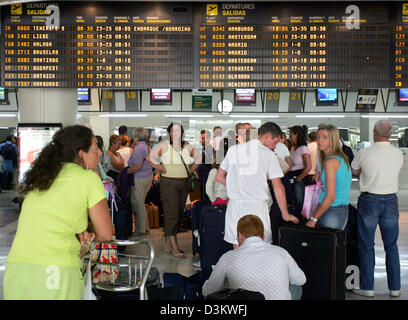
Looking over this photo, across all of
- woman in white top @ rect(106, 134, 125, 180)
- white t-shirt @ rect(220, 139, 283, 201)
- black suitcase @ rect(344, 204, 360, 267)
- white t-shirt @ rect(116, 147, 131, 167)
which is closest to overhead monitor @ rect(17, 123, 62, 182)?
woman in white top @ rect(106, 134, 125, 180)

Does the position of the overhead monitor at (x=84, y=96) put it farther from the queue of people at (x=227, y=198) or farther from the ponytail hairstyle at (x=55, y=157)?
the ponytail hairstyle at (x=55, y=157)

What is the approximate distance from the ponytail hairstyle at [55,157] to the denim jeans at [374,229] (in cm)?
307

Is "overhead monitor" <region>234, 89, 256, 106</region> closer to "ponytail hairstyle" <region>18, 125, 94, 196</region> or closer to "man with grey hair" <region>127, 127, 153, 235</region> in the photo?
"man with grey hair" <region>127, 127, 153, 235</region>

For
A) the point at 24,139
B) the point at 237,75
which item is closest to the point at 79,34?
the point at 24,139

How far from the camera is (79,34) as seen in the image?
6594 millimetres

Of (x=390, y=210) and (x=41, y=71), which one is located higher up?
(x=41, y=71)

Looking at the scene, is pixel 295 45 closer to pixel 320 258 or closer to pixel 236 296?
pixel 320 258

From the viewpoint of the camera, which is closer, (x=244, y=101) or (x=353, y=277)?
(x=353, y=277)

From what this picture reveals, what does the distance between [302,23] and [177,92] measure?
977 centimetres

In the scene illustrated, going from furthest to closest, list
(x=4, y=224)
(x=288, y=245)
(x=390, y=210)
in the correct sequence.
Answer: (x=4, y=224) < (x=390, y=210) < (x=288, y=245)

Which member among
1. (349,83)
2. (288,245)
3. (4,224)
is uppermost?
(349,83)

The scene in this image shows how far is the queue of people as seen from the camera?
2.43m

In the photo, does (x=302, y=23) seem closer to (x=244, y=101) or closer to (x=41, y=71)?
(x=41, y=71)

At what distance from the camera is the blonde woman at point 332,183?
439 centimetres
